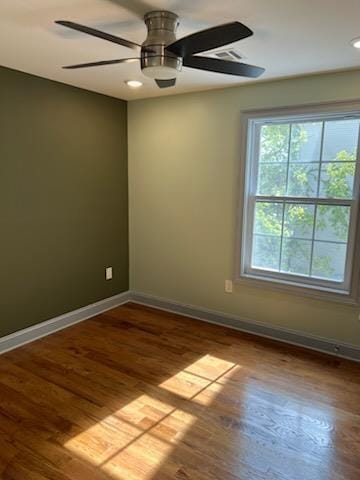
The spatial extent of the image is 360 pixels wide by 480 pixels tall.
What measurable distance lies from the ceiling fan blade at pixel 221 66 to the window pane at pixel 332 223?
1424 millimetres

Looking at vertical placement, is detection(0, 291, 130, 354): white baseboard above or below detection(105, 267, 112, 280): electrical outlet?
below

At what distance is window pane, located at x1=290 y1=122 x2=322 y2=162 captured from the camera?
9.53 ft

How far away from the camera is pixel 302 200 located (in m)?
3.01

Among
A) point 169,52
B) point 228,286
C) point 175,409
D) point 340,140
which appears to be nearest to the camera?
point 169,52

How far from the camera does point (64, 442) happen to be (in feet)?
6.40

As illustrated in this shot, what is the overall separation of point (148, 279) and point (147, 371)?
1.44m

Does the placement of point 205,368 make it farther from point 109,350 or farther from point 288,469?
point 288,469

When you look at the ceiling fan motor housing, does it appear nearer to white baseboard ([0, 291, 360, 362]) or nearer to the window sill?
the window sill

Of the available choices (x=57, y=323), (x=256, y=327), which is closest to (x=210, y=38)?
(x=256, y=327)

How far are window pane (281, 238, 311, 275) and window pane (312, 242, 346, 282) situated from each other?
0.20 feet

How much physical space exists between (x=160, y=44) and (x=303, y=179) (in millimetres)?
1745

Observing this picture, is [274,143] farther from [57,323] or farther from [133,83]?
[57,323]

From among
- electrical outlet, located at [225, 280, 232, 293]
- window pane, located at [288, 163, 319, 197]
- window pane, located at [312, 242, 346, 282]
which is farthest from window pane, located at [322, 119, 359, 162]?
electrical outlet, located at [225, 280, 232, 293]

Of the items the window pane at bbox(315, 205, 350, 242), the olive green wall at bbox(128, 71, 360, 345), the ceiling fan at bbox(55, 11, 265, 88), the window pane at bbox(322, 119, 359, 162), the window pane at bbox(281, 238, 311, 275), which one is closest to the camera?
the ceiling fan at bbox(55, 11, 265, 88)
